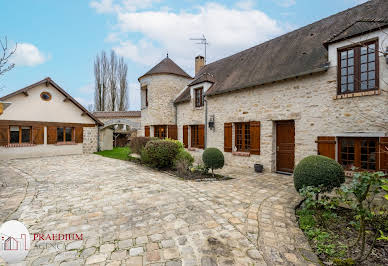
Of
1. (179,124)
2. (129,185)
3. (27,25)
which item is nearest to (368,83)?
(129,185)

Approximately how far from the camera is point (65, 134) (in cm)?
1288

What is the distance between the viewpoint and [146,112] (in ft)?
43.3

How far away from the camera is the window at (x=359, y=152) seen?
535cm

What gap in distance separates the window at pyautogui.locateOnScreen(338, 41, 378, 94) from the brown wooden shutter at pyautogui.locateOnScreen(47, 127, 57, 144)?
1540 cm

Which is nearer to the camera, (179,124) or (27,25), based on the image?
(27,25)

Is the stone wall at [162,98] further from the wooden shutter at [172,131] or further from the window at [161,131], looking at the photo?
the window at [161,131]

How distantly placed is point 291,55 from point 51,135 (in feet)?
48.2

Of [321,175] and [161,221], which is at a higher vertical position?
[321,175]

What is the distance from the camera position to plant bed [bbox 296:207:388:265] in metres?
2.42

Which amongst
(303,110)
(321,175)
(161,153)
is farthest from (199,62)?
(321,175)

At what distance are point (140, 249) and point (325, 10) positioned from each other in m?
11.2

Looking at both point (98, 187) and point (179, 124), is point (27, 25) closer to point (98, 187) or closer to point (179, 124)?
point (98, 187)

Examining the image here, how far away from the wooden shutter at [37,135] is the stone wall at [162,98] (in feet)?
22.4

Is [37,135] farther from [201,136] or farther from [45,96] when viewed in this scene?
[201,136]
